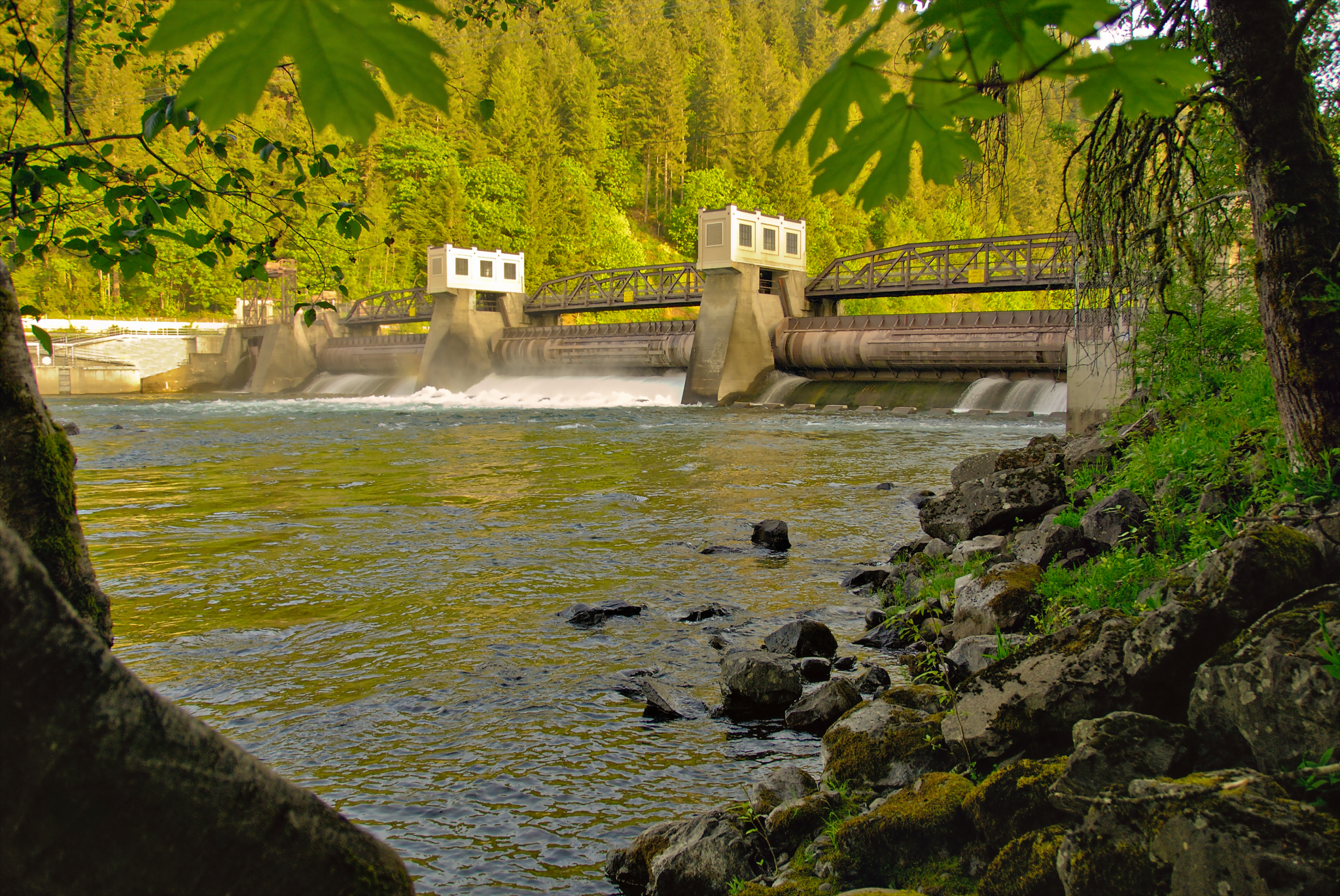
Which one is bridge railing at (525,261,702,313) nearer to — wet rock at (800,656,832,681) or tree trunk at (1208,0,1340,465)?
wet rock at (800,656,832,681)

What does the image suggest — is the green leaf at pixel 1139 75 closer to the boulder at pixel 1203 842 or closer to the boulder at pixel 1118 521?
the boulder at pixel 1203 842

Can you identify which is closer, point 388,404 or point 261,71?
point 261,71

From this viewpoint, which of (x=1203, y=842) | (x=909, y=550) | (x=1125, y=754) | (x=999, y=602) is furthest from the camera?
(x=909, y=550)

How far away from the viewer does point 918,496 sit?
1077cm

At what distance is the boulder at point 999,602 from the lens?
465 centimetres

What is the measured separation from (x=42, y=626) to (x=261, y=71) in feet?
2.05

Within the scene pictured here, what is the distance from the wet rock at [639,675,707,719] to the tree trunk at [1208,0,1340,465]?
2849mm

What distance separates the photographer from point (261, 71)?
0.78 m

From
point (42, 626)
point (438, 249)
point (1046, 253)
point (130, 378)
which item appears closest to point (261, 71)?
point (42, 626)

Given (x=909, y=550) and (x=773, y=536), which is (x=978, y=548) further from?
(x=773, y=536)

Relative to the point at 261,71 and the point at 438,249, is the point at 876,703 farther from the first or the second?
the point at 438,249

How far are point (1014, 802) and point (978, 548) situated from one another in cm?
373

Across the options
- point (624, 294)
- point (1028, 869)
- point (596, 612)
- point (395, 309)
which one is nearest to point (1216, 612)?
point (1028, 869)

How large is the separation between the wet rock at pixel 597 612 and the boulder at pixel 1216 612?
3700mm
